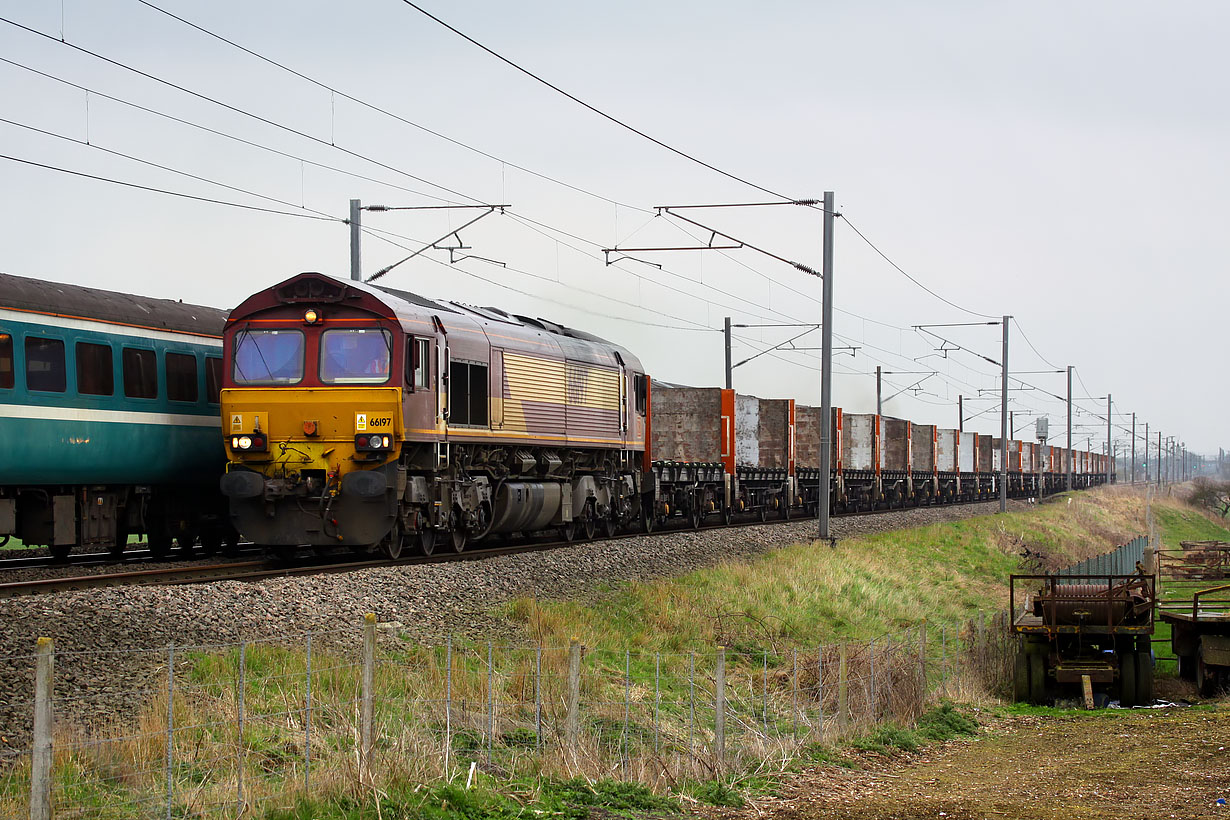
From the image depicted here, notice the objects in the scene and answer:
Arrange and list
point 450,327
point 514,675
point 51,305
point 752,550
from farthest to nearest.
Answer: point 752,550
point 450,327
point 51,305
point 514,675

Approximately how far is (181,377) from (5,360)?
3.54m

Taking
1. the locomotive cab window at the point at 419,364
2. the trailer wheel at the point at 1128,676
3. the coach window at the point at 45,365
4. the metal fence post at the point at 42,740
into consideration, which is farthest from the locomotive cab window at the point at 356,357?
the trailer wheel at the point at 1128,676

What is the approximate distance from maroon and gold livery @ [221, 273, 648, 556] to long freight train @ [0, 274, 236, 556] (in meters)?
1.19

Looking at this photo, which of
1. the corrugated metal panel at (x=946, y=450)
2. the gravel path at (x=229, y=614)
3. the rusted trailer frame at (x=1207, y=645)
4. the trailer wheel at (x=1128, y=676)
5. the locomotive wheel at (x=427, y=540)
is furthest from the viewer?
the corrugated metal panel at (x=946, y=450)

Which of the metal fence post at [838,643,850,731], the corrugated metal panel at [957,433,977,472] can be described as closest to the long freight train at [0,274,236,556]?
the metal fence post at [838,643,850,731]

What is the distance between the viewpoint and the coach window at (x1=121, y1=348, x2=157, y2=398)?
1769 cm

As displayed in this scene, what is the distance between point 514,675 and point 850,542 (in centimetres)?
1816

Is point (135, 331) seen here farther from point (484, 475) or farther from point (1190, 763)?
point (1190, 763)

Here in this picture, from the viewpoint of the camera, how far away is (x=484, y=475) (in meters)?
20.2

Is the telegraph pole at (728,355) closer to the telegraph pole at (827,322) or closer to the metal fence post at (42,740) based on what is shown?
the telegraph pole at (827,322)

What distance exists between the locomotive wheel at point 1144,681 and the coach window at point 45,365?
15510mm

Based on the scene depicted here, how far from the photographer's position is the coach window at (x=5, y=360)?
15.5 meters

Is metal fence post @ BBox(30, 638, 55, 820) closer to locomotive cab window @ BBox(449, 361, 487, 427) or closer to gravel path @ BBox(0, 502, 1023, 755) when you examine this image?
gravel path @ BBox(0, 502, 1023, 755)

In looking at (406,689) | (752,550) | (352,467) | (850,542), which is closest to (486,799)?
(406,689)
